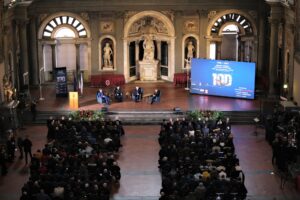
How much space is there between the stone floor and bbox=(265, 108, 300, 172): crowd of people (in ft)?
2.35

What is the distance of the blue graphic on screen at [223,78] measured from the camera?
46969 mm

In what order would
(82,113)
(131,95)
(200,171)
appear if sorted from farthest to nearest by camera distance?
(131,95), (82,113), (200,171)

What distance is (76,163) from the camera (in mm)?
29562

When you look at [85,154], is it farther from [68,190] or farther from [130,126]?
[130,126]

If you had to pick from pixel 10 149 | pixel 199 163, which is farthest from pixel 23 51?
pixel 199 163

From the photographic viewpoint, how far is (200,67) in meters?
48.9

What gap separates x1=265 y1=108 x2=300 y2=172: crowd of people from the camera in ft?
106

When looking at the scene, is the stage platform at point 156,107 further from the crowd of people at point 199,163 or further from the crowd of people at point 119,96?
the crowd of people at point 199,163

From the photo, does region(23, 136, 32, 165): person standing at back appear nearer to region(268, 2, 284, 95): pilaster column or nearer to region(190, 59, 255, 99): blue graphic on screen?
region(190, 59, 255, 99): blue graphic on screen

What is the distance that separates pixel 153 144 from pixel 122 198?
30.5 ft

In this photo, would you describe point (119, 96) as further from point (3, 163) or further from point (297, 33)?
point (3, 163)

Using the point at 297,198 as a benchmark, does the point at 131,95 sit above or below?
above

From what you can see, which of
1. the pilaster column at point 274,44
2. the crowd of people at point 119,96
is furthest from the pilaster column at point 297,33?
the crowd of people at point 119,96

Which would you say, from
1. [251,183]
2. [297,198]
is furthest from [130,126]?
[297,198]
